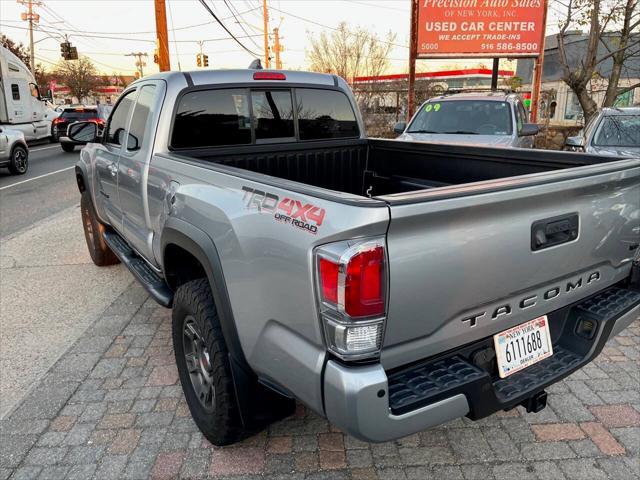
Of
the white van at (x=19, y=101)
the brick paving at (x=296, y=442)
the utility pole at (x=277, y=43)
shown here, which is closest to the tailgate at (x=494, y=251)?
the brick paving at (x=296, y=442)

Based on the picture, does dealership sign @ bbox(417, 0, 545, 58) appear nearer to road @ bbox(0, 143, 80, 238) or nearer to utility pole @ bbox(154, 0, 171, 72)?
utility pole @ bbox(154, 0, 171, 72)

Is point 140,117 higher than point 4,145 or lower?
higher

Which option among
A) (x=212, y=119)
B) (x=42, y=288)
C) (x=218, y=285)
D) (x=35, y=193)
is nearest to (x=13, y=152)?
(x=35, y=193)

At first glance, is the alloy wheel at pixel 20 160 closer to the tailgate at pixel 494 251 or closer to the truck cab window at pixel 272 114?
the truck cab window at pixel 272 114

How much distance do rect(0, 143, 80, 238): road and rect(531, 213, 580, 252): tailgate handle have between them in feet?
24.6

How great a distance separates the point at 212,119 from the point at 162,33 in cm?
1272

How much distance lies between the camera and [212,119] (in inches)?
139

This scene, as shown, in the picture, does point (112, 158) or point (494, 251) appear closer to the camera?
point (494, 251)

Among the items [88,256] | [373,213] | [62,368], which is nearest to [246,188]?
[373,213]

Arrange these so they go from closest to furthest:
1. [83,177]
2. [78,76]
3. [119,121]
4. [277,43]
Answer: [119,121] → [83,177] → [277,43] → [78,76]

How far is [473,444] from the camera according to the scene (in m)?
2.73

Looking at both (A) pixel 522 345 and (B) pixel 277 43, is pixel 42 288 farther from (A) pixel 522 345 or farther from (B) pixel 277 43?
(B) pixel 277 43

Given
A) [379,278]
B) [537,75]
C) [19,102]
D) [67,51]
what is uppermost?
[67,51]

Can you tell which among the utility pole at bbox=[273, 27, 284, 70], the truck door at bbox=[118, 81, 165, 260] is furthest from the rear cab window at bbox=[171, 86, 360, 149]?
the utility pole at bbox=[273, 27, 284, 70]
